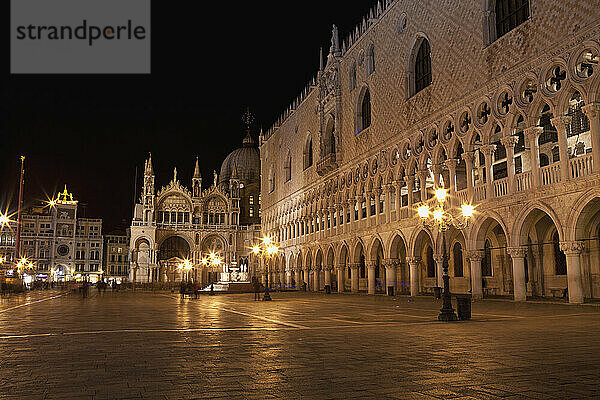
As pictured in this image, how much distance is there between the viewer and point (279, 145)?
62.3 meters

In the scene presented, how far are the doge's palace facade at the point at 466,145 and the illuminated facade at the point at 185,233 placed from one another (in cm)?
2548

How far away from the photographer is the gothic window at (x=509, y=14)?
24.4 meters

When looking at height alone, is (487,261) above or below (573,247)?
below

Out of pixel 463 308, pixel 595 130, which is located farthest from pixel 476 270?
pixel 463 308

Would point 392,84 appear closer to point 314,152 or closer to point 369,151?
point 369,151

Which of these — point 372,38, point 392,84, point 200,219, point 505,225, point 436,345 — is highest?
point 372,38

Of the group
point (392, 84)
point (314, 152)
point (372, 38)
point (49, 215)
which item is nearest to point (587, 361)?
point (392, 84)

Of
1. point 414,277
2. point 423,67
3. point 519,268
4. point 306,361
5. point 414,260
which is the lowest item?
point 306,361

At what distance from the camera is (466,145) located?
2683 cm

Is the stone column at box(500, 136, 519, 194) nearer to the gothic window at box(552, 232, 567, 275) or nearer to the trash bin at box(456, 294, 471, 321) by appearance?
the gothic window at box(552, 232, 567, 275)

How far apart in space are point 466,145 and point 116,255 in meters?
91.2

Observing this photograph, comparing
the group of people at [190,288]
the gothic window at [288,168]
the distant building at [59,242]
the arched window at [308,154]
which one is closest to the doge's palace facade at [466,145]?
the arched window at [308,154]

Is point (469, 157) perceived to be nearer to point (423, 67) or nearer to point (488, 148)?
point (488, 148)

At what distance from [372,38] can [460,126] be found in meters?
13.4
